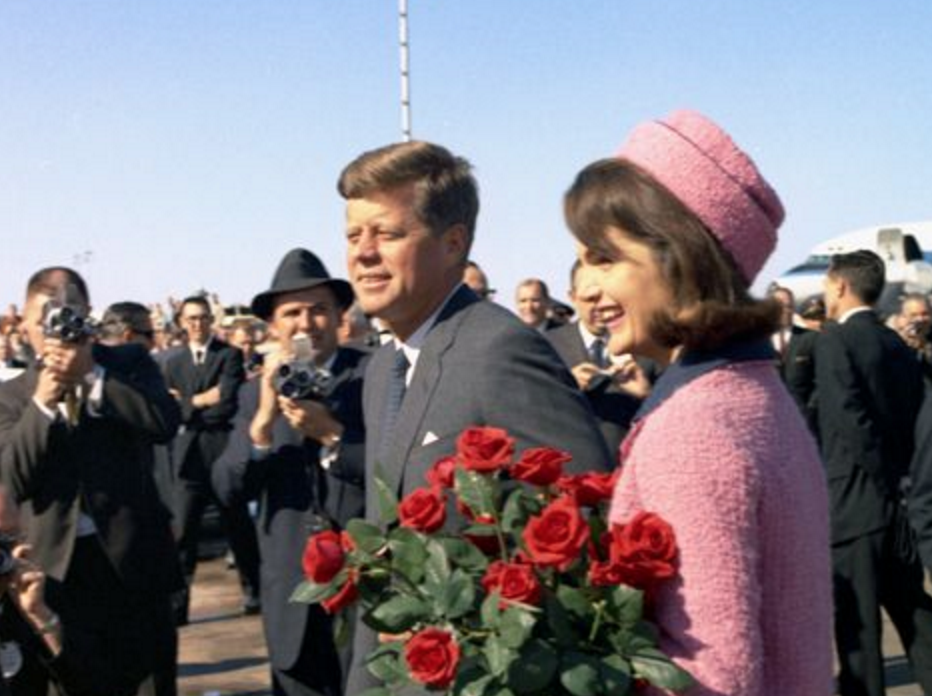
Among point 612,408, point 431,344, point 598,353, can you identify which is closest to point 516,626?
point 431,344

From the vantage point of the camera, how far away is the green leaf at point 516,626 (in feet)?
6.00

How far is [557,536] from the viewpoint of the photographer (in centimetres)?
190

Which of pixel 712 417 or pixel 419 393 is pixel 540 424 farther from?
pixel 712 417

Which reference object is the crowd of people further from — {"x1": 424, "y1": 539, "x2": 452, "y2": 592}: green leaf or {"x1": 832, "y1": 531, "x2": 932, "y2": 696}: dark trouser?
{"x1": 424, "y1": 539, "x2": 452, "y2": 592}: green leaf

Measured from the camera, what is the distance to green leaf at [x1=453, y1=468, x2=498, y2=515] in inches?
80.7

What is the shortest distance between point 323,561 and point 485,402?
41.1 inches

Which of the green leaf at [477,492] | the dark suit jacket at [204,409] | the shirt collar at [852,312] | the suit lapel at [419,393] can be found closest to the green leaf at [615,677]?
the green leaf at [477,492]

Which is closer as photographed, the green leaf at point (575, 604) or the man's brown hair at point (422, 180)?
the green leaf at point (575, 604)

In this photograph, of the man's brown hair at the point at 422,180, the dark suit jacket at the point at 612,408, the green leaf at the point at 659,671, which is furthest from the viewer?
the dark suit jacket at the point at 612,408

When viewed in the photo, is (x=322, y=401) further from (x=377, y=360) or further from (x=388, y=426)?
(x=388, y=426)

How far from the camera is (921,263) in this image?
2745cm

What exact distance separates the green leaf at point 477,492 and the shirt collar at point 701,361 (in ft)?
0.81

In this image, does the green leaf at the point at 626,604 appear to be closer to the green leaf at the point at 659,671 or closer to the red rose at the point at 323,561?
the green leaf at the point at 659,671

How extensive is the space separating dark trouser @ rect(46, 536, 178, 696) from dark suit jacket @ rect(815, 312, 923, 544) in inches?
127
